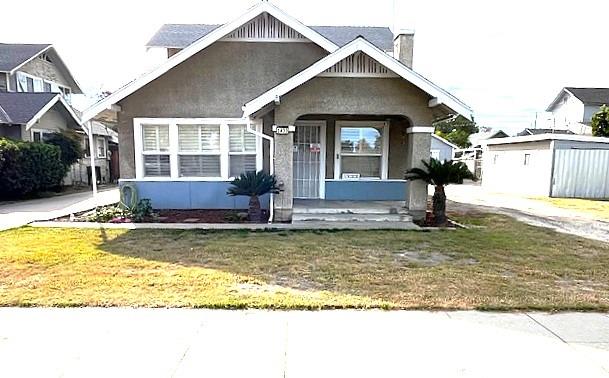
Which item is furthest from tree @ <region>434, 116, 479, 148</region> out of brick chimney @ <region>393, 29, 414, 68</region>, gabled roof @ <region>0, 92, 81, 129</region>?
gabled roof @ <region>0, 92, 81, 129</region>

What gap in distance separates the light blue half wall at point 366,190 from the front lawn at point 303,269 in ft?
10.1

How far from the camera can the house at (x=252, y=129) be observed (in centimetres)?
988

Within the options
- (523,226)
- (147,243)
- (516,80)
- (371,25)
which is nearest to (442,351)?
(147,243)

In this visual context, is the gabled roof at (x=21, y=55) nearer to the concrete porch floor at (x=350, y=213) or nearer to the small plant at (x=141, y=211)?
the small plant at (x=141, y=211)

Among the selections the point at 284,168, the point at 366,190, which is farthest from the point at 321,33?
the point at 284,168

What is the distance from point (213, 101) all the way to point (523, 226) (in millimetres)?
9095

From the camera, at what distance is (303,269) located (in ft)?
19.3

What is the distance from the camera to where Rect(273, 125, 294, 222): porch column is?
9.47 meters

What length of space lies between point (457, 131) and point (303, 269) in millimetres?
53733

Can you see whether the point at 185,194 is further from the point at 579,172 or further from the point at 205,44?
the point at 579,172

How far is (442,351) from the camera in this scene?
3.45 m

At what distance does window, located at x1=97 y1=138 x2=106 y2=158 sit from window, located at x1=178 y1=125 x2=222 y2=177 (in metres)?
16.2

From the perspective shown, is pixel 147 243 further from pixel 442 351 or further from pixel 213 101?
pixel 442 351

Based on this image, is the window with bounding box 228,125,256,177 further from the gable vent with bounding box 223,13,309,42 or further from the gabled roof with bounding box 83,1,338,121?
the gable vent with bounding box 223,13,309,42
